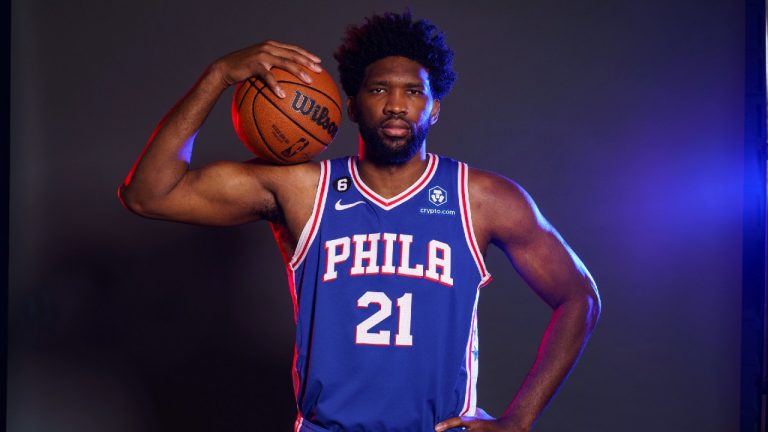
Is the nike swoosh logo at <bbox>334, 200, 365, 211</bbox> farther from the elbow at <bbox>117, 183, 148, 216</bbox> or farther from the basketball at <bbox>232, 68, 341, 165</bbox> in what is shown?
the elbow at <bbox>117, 183, 148, 216</bbox>

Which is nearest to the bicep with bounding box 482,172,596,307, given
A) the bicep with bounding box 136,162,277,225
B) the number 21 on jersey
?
the number 21 on jersey

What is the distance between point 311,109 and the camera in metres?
1.96

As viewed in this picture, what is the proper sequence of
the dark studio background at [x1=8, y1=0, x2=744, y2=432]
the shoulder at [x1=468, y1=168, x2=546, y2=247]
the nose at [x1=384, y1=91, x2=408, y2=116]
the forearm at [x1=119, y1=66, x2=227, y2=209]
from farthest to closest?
the dark studio background at [x1=8, y1=0, x2=744, y2=432] → the shoulder at [x1=468, y1=168, x2=546, y2=247] → the nose at [x1=384, y1=91, x2=408, y2=116] → the forearm at [x1=119, y1=66, x2=227, y2=209]

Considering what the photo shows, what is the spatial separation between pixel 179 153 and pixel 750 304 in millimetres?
2931

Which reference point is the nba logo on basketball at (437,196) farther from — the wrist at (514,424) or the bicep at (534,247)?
the wrist at (514,424)

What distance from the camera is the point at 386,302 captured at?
6.59 ft

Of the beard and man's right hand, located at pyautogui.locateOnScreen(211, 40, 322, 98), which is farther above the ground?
man's right hand, located at pyautogui.locateOnScreen(211, 40, 322, 98)

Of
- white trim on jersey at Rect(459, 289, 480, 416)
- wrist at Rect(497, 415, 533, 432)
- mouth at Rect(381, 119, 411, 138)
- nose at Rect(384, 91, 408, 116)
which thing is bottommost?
wrist at Rect(497, 415, 533, 432)

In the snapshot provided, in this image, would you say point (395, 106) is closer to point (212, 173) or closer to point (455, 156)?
point (212, 173)

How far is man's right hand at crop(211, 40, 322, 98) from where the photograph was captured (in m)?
1.92

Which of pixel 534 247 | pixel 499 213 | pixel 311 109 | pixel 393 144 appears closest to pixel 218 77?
pixel 311 109

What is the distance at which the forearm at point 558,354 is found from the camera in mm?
2117

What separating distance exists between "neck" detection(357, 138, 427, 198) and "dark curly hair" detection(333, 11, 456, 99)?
0.23 metres

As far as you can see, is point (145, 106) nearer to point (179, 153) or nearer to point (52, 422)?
point (52, 422)
